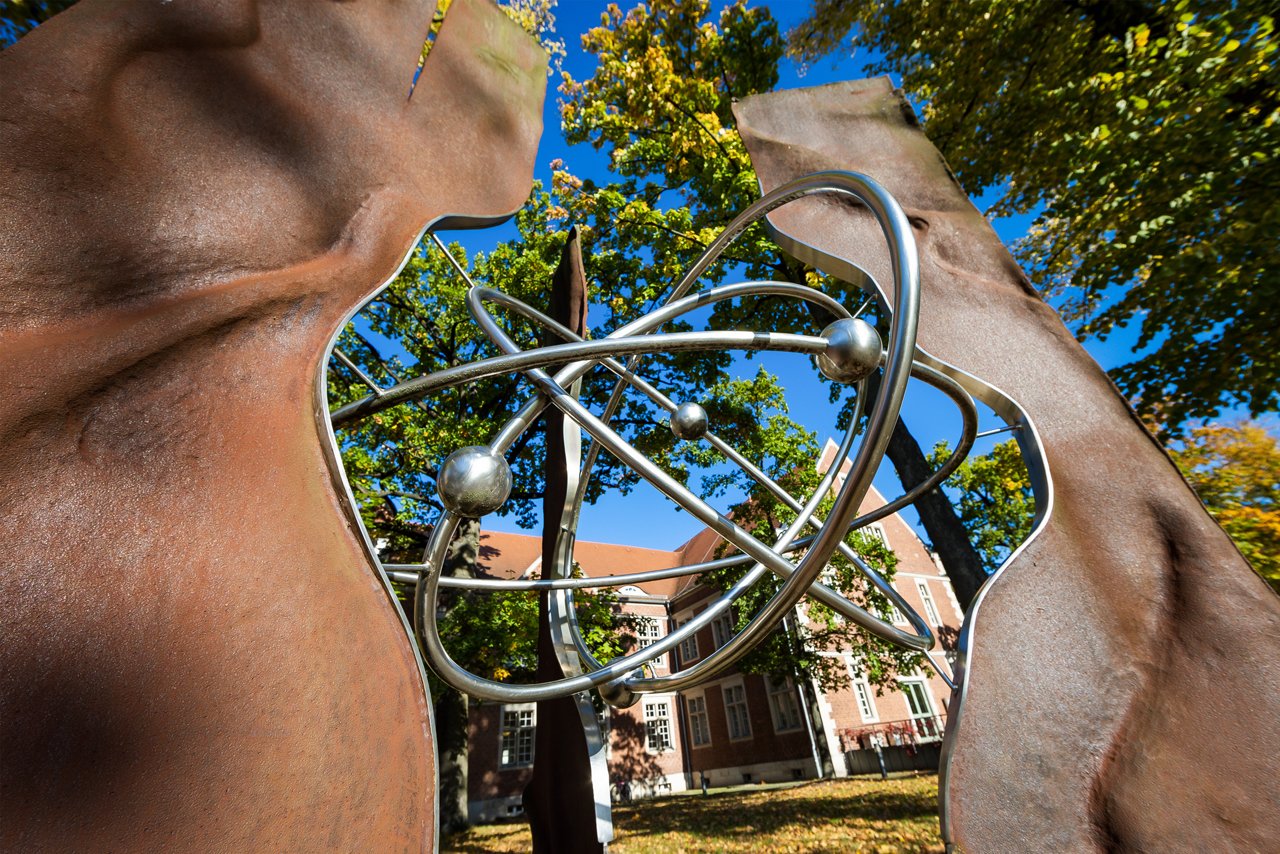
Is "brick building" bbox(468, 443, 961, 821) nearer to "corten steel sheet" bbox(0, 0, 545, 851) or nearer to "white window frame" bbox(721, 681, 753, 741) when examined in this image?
"white window frame" bbox(721, 681, 753, 741)

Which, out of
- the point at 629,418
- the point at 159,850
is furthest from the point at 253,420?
the point at 629,418

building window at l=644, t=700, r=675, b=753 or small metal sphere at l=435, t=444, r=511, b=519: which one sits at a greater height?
building window at l=644, t=700, r=675, b=753

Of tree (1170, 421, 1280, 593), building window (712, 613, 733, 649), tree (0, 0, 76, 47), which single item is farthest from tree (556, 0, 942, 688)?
building window (712, 613, 733, 649)

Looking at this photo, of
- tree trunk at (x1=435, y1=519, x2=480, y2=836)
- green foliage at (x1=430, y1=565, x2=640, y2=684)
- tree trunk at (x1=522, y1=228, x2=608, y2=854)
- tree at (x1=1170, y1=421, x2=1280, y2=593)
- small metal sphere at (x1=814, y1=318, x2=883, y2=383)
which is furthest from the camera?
tree trunk at (x1=435, y1=519, x2=480, y2=836)

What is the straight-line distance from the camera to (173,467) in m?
1.10

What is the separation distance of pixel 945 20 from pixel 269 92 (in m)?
10.3

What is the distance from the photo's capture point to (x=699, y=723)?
27.5 metres

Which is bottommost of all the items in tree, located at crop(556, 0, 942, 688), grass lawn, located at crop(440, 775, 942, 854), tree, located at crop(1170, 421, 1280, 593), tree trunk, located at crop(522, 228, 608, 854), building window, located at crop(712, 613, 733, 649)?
grass lawn, located at crop(440, 775, 942, 854)

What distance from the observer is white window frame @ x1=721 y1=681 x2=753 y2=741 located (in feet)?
81.4

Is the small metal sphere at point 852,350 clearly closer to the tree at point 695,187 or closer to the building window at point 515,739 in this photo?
the tree at point 695,187

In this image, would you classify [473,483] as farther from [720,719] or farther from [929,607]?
[929,607]

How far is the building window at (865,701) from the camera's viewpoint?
77.4ft

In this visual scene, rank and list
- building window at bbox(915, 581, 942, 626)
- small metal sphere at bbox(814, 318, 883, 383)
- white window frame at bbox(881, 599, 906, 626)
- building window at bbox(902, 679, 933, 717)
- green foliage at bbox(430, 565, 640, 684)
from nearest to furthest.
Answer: small metal sphere at bbox(814, 318, 883, 383) → green foliage at bbox(430, 565, 640, 684) → white window frame at bbox(881, 599, 906, 626) → building window at bbox(902, 679, 933, 717) → building window at bbox(915, 581, 942, 626)

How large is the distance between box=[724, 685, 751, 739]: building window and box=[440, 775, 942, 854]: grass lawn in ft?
26.0
